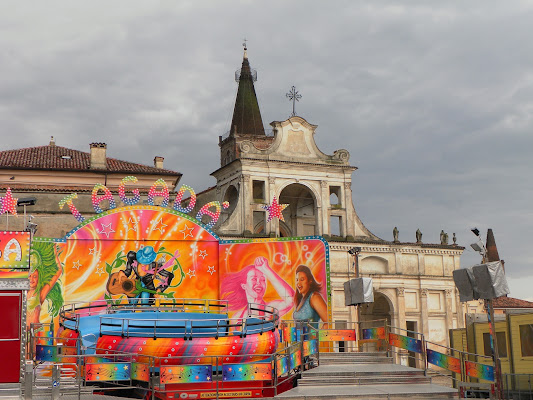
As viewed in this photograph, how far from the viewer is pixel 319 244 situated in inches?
1312

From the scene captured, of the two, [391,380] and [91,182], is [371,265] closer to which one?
[91,182]

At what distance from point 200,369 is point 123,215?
1403cm

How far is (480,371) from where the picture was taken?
2025 cm

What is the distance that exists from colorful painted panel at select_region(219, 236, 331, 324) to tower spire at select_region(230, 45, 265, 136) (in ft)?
83.8

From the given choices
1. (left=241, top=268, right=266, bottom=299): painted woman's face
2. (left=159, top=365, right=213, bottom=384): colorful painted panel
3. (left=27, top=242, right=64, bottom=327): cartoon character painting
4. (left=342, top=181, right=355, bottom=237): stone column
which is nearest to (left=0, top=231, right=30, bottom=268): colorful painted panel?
(left=159, top=365, right=213, bottom=384): colorful painted panel

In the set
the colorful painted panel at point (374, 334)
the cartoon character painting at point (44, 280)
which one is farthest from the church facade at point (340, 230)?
the colorful painted panel at point (374, 334)

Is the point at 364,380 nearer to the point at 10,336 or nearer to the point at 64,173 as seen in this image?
the point at 10,336

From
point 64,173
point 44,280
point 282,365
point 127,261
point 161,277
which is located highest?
point 64,173

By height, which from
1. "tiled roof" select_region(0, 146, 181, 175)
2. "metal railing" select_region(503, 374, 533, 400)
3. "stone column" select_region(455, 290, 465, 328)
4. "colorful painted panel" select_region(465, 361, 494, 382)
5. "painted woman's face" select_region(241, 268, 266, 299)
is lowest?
"metal railing" select_region(503, 374, 533, 400)

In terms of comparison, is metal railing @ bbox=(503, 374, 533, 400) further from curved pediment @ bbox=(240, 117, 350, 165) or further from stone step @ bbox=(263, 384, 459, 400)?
curved pediment @ bbox=(240, 117, 350, 165)

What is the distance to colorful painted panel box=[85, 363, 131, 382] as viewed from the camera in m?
18.5

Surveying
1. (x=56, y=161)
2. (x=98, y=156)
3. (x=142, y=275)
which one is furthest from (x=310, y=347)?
(x=56, y=161)

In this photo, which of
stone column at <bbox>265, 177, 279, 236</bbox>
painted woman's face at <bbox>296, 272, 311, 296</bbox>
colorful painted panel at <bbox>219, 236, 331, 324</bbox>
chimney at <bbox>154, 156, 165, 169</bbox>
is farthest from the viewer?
chimney at <bbox>154, 156, 165, 169</bbox>

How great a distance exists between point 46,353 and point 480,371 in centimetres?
1267
